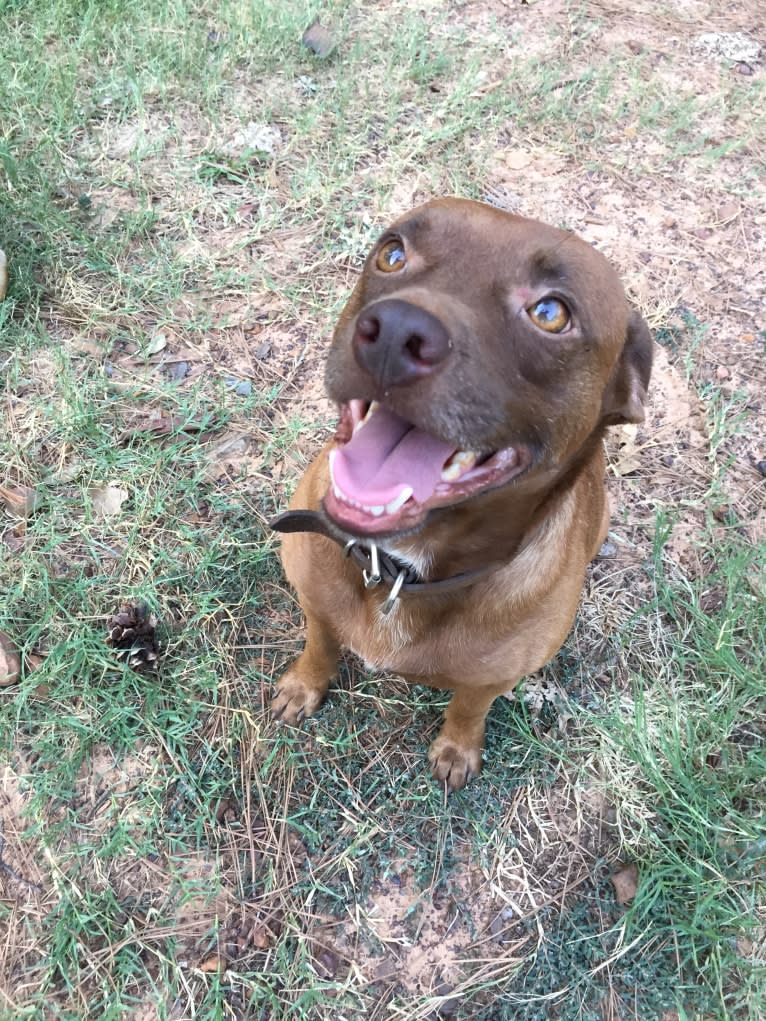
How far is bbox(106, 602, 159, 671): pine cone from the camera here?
118 inches

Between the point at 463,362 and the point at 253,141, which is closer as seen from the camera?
the point at 463,362

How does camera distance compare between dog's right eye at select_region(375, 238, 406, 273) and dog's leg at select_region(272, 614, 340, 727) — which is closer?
dog's right eye at select_region(375, 238, 406, 273)

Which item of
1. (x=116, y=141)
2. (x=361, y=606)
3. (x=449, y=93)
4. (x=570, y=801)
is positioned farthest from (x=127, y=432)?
(x=449, y=93)

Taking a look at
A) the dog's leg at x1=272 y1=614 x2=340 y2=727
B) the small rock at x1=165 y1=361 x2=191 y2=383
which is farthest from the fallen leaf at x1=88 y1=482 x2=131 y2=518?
the dog's leg at x1=272 y1=614 x2=340 y2=727

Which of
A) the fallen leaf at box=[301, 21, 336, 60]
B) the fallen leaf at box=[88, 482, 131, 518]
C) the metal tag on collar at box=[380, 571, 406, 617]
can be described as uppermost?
the fallen leaf at box=[301, 21, 336, 60]

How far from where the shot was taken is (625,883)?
288 cm

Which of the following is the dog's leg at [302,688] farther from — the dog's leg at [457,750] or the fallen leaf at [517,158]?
the fallen leaf at [517,158]

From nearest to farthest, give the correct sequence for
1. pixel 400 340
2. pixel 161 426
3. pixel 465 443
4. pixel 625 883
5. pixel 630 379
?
pixel 400 340 → pixel 465 443 → pixel 630 379 → pixel 625 883 → pixel 161 426

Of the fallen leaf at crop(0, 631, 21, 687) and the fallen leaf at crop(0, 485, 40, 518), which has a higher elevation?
the fallen leaf at crop(0, 485, 40, 518)

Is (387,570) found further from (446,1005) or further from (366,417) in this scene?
(446,1005)

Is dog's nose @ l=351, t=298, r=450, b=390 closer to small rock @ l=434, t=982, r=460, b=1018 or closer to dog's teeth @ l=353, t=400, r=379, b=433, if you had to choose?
dog's teeth @ l=353, t=400, r=379, b=433

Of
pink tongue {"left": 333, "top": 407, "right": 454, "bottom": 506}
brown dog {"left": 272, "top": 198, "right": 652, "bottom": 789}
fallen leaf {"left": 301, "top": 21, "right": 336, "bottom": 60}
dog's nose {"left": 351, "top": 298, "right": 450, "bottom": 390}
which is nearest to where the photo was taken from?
dog's nose {"left": 351, "top": 298, "right": 450, "bottom": 390}

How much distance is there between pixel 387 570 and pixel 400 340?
801 millimetres

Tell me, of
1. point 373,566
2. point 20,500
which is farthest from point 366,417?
point 20,500
